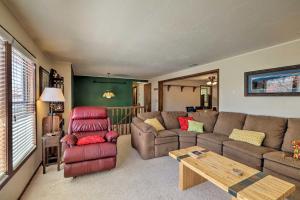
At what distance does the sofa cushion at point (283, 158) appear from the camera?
6.35 ft

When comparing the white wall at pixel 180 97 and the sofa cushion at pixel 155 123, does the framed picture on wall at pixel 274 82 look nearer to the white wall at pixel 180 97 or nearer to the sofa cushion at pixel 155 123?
the sofa cushion at pixel 155 123

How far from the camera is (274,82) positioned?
2896 millimetres

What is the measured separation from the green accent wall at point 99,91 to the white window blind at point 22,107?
4.54m

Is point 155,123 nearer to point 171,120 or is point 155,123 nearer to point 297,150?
point 171,120

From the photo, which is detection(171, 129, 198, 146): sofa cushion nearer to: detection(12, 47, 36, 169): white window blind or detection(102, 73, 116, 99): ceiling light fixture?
detection(12, 47, 36, 169): white window blind

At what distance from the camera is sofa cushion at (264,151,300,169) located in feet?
6.35

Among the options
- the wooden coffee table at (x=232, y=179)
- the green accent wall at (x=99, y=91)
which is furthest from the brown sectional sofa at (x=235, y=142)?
the green accent wall at (x=99, y=91)

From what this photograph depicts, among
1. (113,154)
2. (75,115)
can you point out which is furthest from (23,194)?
(75,115)

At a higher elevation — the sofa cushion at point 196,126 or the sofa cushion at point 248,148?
the sofa cushion at point 196,126

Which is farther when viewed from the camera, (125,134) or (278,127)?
(125,134)

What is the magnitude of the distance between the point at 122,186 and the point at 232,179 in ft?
4.84

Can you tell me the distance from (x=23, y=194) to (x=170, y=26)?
3016 mm

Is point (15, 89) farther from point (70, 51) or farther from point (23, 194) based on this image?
point (70, 51)

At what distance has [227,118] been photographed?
3.42 m
